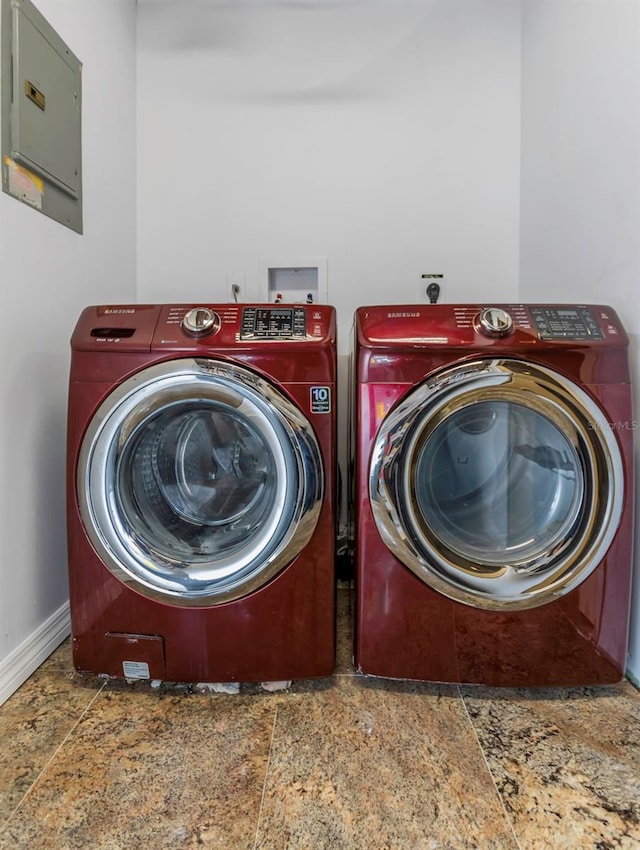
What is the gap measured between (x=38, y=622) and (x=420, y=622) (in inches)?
37.6

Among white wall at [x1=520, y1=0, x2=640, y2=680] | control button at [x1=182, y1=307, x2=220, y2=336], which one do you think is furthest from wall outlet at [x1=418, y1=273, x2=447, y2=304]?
control button at [x1=182, y1=307, x2=220, y2=336]

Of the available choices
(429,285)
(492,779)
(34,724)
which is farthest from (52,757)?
(429,285)

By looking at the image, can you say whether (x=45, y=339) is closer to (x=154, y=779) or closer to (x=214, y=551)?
(x=214, y=551)

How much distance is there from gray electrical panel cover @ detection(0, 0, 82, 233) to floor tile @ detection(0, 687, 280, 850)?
122cm

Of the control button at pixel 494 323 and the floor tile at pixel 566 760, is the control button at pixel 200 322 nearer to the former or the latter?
the control button at pixel 494 323

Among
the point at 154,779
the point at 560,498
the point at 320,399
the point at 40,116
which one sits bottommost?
the point at 154,779

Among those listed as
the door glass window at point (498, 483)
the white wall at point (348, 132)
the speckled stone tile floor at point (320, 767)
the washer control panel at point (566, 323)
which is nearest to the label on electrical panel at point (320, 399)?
the door glass window at point (498, 483)

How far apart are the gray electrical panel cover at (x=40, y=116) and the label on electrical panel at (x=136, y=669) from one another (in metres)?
1.12

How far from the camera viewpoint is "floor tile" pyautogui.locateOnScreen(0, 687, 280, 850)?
0.65 m

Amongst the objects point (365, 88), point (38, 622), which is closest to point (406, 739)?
point (38, 622)

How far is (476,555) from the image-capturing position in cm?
93

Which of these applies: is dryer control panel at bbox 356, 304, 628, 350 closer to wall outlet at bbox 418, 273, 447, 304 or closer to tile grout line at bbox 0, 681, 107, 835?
wall outlet at bbox 418, 273, 447, 304

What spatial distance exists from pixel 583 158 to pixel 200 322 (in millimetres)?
→ 1213

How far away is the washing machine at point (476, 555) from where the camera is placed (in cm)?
87
